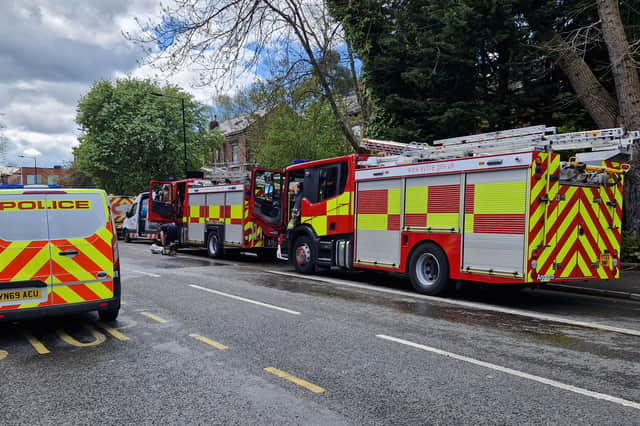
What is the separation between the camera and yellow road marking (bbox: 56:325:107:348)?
6094mm

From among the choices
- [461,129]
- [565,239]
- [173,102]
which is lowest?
[565,239]

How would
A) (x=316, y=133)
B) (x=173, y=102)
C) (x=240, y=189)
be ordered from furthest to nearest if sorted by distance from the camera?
(x=173, y=102) < (x=316, y=133) < (x=240, y=189)

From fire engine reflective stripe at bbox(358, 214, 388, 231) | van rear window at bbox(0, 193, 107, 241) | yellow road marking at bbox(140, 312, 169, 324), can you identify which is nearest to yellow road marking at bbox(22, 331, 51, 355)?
van rear window at bbox(0, 193, 107, 241)

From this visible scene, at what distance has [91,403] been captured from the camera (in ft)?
14.0

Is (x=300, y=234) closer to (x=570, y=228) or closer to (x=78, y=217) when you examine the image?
(x=570, y=228)

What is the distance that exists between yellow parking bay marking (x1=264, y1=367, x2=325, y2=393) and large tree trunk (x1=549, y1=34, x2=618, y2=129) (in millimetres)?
11543

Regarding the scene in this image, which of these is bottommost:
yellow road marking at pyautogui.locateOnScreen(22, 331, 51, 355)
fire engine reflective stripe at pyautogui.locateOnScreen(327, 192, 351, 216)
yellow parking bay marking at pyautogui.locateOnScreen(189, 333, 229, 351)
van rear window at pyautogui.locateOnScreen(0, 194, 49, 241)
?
yellow road marking at pyautogui.locateOnScreen(22, 331, 51, 355)

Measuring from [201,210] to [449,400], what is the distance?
15.0m

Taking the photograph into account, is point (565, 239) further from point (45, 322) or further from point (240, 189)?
point (240, 189)

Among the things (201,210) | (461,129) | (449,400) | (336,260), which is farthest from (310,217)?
(449,400)

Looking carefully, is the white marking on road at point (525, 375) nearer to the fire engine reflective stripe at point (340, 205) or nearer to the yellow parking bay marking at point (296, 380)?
the yellow parking bay marking at point (296, 380)

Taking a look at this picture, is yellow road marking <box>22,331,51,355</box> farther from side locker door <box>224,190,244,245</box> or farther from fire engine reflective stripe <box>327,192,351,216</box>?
side locker door <box>224,190,244,245</box>

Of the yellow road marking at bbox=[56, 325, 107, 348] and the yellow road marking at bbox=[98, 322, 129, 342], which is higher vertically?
the yellow road marking at bbox=[98, 322, 129, 342]

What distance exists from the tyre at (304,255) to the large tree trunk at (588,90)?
7.65m
